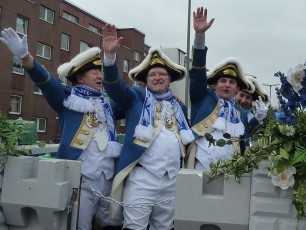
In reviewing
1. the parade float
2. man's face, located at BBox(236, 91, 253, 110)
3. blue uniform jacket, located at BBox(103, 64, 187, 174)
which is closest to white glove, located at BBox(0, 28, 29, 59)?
blue uniform jacket, located at BBox(103, 64, 187, 174)

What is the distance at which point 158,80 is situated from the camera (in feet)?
11.9

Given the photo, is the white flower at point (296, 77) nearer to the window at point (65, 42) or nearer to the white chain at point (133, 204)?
the white chain at point (133, 204)

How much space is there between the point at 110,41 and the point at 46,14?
22945 millimetres

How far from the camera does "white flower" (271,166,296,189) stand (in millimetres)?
2252

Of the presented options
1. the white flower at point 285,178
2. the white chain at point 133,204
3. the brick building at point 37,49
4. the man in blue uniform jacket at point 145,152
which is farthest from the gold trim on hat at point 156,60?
the brick building at point 37,49

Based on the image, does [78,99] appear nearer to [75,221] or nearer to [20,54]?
[20,54]

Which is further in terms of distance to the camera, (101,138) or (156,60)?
(156,60)

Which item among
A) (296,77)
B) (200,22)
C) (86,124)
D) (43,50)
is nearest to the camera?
(296,77)

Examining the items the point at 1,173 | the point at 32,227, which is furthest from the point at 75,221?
the point at 1,173

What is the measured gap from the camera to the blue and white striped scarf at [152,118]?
3346 millimetres

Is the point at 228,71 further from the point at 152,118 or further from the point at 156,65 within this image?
the point at 152,118

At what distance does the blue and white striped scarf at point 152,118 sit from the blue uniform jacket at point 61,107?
20.1 inches

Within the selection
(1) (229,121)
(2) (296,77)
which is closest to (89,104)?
(1) (229,121)

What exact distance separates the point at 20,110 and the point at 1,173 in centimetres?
2089
